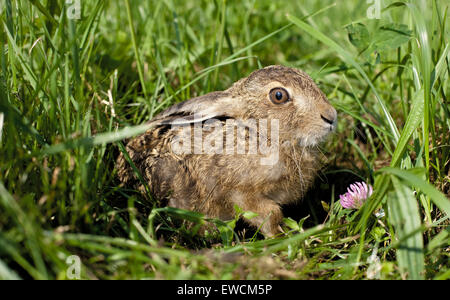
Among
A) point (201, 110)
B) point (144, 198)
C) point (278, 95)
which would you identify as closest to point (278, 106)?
point (278, 95)

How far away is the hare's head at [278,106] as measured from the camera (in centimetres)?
305

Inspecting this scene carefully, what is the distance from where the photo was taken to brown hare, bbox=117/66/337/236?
3066mm

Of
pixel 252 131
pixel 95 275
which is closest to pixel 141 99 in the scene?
pixel 252 131

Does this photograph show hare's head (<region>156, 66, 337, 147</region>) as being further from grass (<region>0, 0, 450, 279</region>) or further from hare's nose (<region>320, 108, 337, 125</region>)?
grass (<region>0, 0, 450, 279</region>)

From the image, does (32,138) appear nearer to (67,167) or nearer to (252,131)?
(67,167)

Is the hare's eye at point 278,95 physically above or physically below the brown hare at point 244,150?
above

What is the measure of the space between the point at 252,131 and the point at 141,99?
1.09 m

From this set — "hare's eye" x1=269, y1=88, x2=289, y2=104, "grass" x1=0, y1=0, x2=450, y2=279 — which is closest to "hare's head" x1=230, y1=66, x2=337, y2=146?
"hare's eye" x1=269, y1=88, x2=289, y2=104

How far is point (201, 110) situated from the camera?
3.18m

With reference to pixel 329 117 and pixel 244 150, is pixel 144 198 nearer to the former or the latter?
pixel 244 150

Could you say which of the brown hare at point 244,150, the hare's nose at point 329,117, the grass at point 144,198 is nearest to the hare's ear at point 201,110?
the brown hare at point 244,150

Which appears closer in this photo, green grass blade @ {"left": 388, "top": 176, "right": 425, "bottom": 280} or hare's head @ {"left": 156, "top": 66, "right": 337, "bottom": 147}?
green grass blade @ {"left": 388, "top": 176, "right": 425, "bottom": 280}

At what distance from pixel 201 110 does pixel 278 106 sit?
0.51 m

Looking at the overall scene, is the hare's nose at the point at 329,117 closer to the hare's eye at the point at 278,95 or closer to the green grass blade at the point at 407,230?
the hare's eye at the point at 278,95
